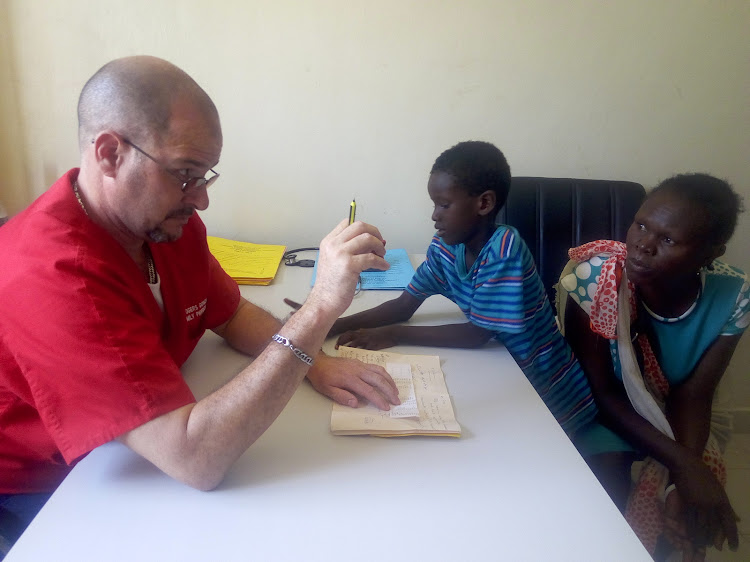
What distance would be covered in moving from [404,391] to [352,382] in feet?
0.33

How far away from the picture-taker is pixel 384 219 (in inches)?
69.2

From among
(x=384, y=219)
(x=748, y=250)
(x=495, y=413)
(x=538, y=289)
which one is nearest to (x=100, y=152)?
(x=495, y=413)

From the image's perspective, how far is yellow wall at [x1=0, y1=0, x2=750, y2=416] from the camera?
1528mm

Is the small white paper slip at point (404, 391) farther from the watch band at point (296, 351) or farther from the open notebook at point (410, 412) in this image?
the watch band at point (296, 351)

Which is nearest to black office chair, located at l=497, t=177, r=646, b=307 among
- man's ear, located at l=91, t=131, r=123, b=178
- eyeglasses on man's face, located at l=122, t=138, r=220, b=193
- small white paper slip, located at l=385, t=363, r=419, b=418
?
small white paper slip, located at l=385, t=363, r=419, b=418

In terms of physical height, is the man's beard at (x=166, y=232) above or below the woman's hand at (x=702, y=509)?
above

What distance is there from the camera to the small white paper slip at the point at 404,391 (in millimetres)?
804

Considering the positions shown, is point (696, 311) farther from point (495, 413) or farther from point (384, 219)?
point (384, 219)

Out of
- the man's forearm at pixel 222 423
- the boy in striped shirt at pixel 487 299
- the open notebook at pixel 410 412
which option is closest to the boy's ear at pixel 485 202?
the boy in striped shirt at pixel 487 299

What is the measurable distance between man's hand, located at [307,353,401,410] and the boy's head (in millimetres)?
495

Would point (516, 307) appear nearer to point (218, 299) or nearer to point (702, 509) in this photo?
point (702, 509)

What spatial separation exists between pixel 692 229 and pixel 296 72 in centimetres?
Answer: 123

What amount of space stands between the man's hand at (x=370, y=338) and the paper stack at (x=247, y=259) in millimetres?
426

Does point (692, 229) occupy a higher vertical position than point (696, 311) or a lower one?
higher
